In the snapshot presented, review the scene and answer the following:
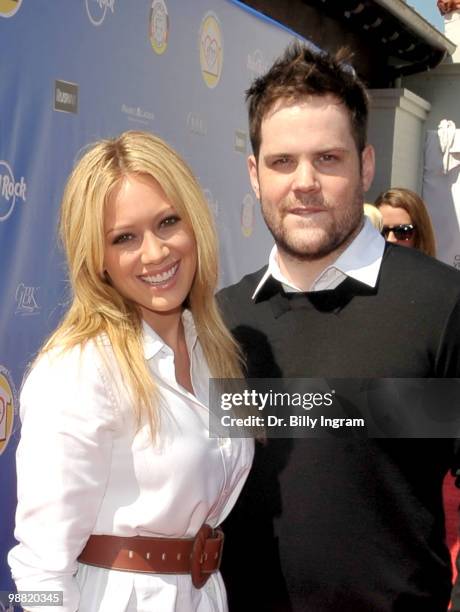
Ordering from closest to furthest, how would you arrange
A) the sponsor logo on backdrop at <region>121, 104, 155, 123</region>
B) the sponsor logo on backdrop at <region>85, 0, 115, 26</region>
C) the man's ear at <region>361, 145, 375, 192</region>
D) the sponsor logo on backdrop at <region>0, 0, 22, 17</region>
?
the man's ear at <region>361, 145, 375, 192</region>
the sponsor logo on backdrop at <region>0, 0, 22, 17</region>
the sponsor logo on backdrop at <region>85, 0, 115, 26</region>
the sponsor logo on backdrop at <region>121, 104, 155, 123</region>

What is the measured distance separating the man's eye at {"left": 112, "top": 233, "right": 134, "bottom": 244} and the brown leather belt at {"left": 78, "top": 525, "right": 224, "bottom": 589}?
650 millimetres

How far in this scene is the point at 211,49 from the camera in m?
4.56

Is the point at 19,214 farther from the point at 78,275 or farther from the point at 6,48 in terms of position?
the point at 78,275

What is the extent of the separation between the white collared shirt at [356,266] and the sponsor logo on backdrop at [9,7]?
5.00 feet

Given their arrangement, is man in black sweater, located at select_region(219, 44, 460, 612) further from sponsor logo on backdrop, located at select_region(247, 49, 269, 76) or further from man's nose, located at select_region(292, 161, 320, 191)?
sponsor logo on backdrop, located at select_region(247, 49, 269, 76)

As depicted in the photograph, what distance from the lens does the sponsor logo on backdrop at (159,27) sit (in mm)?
3928

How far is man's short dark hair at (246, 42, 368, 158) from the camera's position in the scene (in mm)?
2064

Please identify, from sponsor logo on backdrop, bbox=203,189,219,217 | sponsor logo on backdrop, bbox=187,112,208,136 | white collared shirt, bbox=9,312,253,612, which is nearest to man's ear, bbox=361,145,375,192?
white collared shirt, bbox=9,312,253,612

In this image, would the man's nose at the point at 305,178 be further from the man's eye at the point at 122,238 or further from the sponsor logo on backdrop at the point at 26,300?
the sponsor logo on backdrop at the point at 26,300

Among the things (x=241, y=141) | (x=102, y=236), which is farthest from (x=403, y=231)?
(x=102, y=236)

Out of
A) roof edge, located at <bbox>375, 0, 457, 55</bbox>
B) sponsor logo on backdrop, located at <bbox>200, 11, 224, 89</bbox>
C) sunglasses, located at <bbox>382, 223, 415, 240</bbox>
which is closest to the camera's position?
sponsor logo on backdrop, located at <bbox>200, 11, 224, 89</bbox>

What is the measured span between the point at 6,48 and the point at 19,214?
590 millimetres

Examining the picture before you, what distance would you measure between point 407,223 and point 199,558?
3.74m

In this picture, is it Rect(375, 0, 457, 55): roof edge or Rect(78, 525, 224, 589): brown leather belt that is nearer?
Rect(78, 525, 224, 589): brown leather belt
